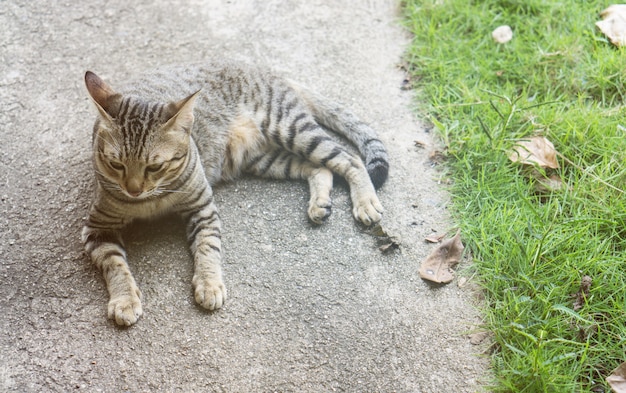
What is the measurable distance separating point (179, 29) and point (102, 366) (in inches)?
104

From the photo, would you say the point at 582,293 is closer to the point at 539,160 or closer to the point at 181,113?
the point at 539,160

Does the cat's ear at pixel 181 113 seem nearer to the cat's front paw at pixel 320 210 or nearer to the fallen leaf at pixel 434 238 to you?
the cat's front paw at pixel 320 210

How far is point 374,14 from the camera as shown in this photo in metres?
4.62

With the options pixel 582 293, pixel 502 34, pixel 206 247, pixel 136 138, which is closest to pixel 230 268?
pixel 206 247

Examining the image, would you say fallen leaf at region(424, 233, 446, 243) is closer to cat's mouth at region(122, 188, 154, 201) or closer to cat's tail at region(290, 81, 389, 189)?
cat's tail at region(290, 81, 389, 189)

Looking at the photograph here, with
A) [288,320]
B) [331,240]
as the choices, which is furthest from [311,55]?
[288,320]

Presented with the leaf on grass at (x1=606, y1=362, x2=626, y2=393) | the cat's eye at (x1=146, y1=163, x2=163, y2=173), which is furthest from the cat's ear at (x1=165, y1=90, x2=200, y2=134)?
the leaf on grass at (x1=606, y1=362, x2=626, y2=393)

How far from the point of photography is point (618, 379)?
2508 mm

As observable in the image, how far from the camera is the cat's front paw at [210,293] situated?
2.80 meters

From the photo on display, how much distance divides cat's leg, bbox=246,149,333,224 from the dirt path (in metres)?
0.07

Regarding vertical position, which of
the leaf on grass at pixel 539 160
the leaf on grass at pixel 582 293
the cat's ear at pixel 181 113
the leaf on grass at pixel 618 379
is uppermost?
the cat's ear at pixel 181 113

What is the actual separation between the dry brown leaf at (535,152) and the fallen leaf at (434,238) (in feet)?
2.19

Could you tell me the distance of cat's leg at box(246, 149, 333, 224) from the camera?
335 centimetres

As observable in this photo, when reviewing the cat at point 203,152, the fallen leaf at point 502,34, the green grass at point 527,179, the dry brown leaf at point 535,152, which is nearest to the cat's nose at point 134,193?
the cat at point 203,152
